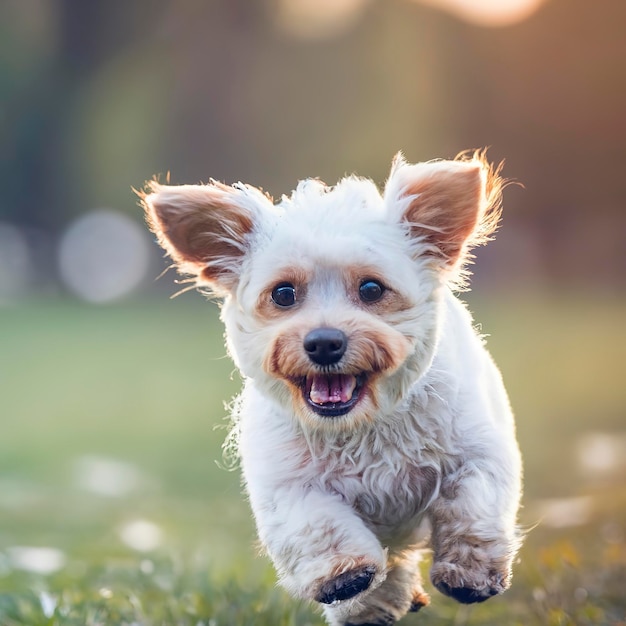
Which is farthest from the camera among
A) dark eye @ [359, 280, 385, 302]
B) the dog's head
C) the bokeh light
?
the bokeh light

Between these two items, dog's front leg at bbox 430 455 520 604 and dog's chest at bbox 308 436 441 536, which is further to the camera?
dog's chest at bbox 308 436 441 536

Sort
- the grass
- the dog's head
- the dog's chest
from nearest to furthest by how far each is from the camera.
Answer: the dog's head, the dog's chest, the grass

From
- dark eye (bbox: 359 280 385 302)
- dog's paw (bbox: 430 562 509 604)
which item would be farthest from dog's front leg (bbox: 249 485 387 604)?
dark eye (bbox: 359 280 385 302)

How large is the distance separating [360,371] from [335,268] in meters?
0.36

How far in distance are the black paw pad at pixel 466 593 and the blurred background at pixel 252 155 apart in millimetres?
9628

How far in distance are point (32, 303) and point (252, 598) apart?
54.7 ft

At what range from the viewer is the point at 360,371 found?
3260 millimetres

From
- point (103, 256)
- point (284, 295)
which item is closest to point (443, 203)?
point (284, 295)

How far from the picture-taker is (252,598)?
4.90 meters

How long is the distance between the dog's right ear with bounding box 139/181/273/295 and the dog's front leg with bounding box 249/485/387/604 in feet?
2.77

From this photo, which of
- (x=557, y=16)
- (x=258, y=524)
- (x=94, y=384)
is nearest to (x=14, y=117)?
(x=94, y=384)

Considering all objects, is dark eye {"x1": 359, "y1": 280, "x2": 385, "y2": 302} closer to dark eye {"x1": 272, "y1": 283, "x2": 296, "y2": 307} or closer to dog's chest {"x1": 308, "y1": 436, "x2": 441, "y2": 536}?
dark eye {"x1": 272, "y1": 283, "x2": 296, "y2": 307}

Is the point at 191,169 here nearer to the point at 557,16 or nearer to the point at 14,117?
the point at 14,117

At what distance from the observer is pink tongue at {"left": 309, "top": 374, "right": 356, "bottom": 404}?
3.31 meters
